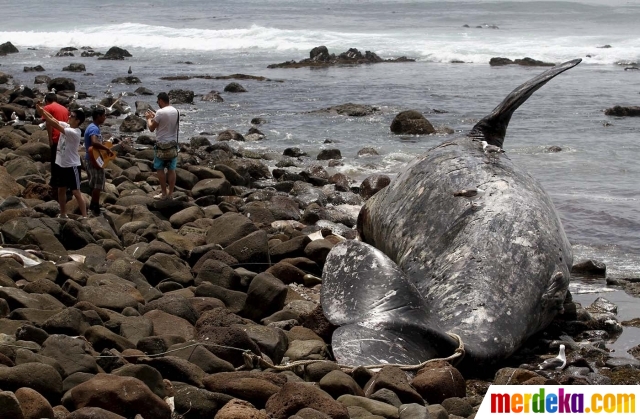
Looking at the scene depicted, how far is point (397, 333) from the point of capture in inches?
277

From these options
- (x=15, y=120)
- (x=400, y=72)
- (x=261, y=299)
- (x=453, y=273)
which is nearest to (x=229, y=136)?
→ (x=15, y=120)

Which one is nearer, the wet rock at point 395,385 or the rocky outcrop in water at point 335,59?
the wet rock at point 395,385

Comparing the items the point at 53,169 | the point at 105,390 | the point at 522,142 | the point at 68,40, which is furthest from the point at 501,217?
the point at 68,40

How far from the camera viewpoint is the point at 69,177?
1144 centimetres

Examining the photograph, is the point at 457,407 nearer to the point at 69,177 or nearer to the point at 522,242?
the point at 522,242

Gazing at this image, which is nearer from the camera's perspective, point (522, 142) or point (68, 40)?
point (522, 142)

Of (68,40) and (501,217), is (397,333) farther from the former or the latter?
(68,40)

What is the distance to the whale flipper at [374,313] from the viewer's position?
6.93 meters

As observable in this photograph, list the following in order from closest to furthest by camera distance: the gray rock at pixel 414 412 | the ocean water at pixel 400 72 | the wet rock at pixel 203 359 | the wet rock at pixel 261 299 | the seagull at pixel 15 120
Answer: the gray rock at pixel 414 412
the wet rock at pixel 203 359
the wet rock at pixel 261 299
the ocean water at pixel 400 72
the seagull at pixel 15 120

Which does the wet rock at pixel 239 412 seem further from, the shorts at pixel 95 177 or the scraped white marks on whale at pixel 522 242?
the shorts at pixel 95 177

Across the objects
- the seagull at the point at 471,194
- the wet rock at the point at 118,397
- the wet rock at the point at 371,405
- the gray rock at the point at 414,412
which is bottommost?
the wet rock at the point at 371,405

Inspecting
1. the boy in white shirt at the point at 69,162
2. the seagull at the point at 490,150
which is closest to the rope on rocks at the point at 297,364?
the seagull at the point at 490,150

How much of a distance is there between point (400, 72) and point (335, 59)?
16.2 feet

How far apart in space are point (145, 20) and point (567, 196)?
5373 cm
